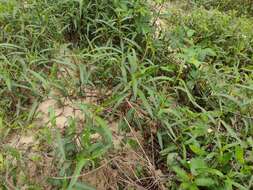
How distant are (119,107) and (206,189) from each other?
0.74 metres

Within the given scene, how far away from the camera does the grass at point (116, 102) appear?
2191 mm

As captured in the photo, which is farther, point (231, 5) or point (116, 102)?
point (231, 5)

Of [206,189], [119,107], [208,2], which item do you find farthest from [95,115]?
[208,2]

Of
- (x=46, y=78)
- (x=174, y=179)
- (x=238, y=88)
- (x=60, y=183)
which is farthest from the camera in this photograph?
(x=238, y=88)

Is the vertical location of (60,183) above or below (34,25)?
below

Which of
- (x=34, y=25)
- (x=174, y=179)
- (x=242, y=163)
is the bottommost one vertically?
(x=174, y=179)

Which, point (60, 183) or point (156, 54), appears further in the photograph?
→ point (156, 54)

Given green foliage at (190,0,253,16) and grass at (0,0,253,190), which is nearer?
grass at (0,0,253,190)

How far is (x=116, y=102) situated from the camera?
240 centimetres

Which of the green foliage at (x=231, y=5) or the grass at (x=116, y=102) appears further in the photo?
the green foliage at (x=231, y=5)

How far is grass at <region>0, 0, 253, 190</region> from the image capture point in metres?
2.19

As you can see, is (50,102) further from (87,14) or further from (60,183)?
(87,14)

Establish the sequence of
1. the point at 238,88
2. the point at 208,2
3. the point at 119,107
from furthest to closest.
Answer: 1. the point at 208,2
2. the point at 238,88
3. the point at 119,107

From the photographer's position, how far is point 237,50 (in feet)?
11.5
